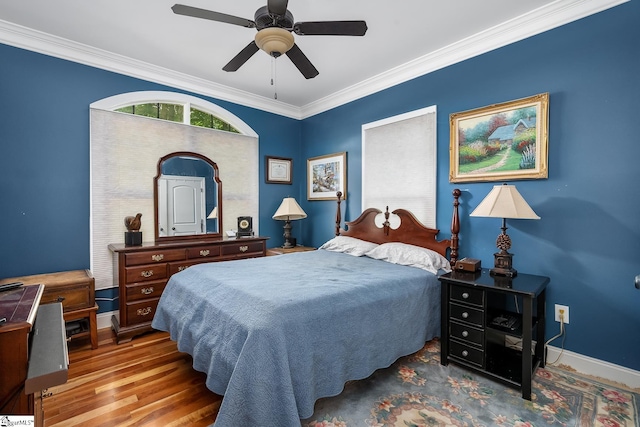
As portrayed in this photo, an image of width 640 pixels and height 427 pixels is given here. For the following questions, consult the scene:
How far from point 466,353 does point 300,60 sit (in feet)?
8.29

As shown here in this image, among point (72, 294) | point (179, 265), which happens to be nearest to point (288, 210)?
point (179, 265)

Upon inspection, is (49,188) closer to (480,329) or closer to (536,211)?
(480,329)

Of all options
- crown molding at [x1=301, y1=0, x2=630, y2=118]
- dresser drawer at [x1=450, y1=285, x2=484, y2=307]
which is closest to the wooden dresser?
dresser drawer at [x1=450, y1=285, x2=484, y2=307]

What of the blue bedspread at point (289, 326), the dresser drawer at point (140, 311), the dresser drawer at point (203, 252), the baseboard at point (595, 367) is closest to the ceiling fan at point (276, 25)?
the blue bedspread at point (289, 326)

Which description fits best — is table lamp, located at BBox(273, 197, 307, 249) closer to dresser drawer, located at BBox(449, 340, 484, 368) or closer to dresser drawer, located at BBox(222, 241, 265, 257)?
dresser drawer, located at BBox(222, 241, 265, 257)

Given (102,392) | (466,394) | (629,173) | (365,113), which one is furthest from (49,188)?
(629,173)

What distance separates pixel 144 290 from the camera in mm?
2986

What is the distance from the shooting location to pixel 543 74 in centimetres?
243

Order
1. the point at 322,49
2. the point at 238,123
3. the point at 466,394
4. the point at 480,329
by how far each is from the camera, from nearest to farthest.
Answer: the point at 466,394 → the point at 480,329 → the point at 322,49 → the point at 238,123

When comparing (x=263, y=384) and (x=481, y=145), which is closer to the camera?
(x=263, y=384)

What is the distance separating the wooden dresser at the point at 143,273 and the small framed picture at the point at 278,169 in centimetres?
153

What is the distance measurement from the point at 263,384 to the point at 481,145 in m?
2.63

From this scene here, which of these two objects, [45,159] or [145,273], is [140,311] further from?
[45,159]

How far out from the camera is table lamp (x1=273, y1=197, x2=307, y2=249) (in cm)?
423
